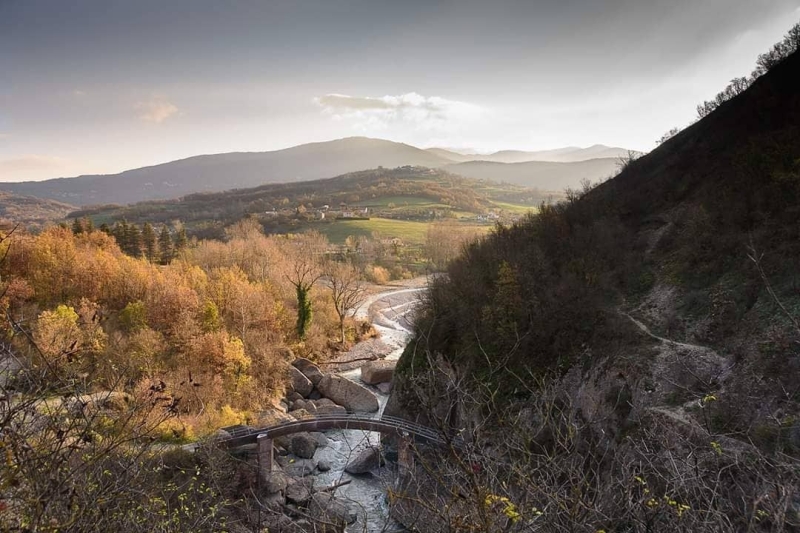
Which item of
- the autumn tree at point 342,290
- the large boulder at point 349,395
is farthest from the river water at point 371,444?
the autumn tree at point 342,290

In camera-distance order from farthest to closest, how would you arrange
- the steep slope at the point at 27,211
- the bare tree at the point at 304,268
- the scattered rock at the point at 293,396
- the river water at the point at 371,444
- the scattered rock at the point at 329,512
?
the steep slope at the point at 27,211, the bare tree at the point at 304,268, the scattered rock at the point at 293,396, the river water at the point at 371,444, the scattered rock at the point at 329,512

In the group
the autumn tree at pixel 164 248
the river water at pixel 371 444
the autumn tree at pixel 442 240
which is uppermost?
the autumn tree at pixel 164 248

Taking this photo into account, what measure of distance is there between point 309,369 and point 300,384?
2.76 m

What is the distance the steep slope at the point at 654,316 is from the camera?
12.4m

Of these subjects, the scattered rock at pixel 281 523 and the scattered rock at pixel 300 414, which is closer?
the scattered rock at pixel 281 523

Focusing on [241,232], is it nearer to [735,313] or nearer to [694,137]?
[694,137]

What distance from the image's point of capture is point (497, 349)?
79.0 feet

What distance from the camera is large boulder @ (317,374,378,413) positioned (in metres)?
33.2

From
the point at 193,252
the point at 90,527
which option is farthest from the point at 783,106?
the point at 193,252

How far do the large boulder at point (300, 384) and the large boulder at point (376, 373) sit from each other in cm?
509

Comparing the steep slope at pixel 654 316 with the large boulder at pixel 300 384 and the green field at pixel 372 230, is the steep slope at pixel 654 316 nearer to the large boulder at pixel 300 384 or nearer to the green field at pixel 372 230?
the large boulder at pixel 300 384

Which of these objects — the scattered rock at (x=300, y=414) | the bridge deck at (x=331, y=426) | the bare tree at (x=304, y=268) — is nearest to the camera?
the bridge deck at (x=331, y=426)

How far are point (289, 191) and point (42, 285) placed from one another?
137 meters

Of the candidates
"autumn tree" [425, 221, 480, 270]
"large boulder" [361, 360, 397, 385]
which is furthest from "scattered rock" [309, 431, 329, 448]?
"autumn tree" [425, 221, 480, 270]
